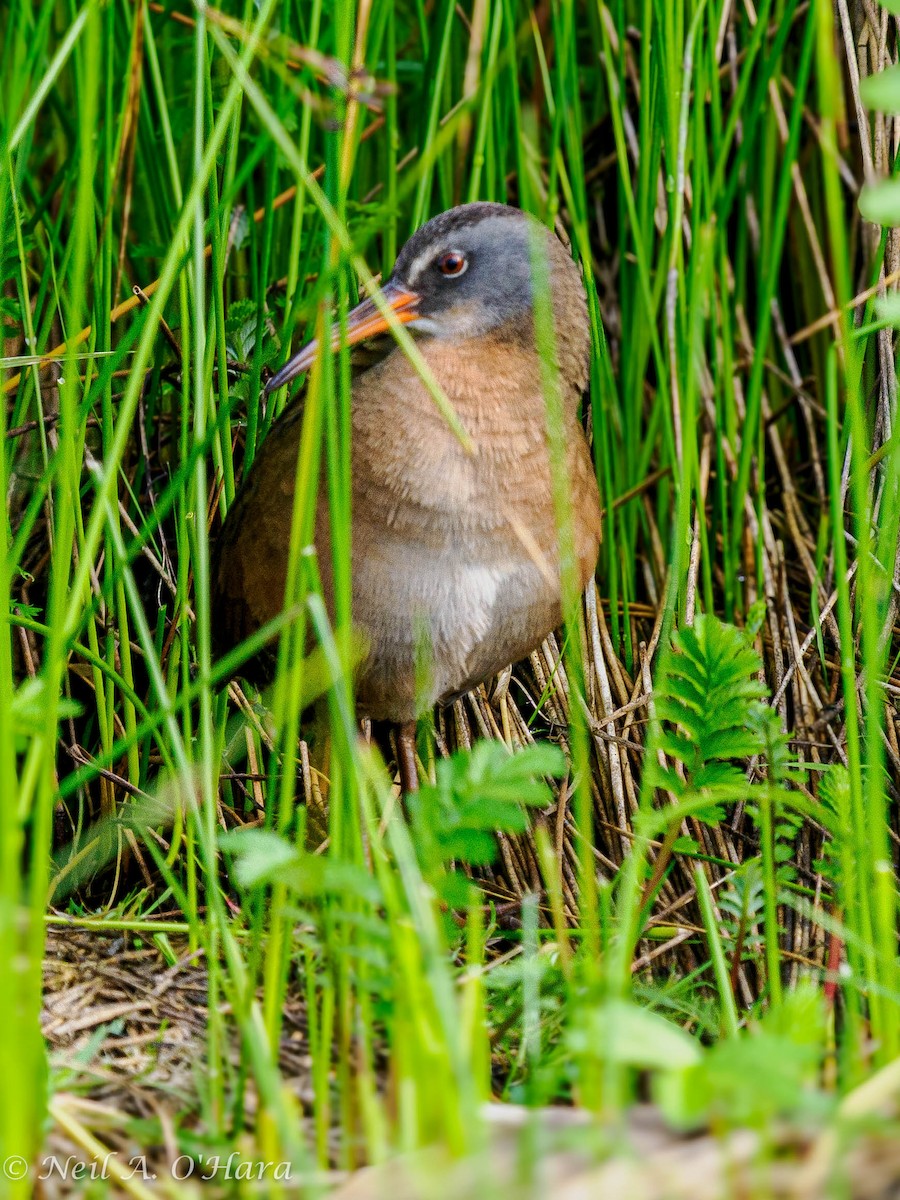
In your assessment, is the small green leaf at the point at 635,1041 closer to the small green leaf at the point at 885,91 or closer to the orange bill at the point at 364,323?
the small green leaf at the point at 885,91

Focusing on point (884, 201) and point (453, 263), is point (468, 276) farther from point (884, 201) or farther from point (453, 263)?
point (884, 201)

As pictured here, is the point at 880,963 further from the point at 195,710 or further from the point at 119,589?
the point at 195,710

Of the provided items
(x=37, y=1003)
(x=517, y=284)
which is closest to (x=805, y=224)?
(x=517, y=284)

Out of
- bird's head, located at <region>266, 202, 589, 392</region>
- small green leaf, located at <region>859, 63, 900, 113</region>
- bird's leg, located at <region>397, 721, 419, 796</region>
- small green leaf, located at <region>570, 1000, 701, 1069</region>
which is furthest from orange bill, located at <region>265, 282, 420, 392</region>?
small green leaf, located at <region>570, 1000, 701, 1069</region>

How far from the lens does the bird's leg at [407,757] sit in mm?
2980

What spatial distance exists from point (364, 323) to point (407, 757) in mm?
998

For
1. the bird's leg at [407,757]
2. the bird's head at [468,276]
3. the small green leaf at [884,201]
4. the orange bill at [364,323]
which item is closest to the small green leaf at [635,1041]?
the small green leaf at [884,201]

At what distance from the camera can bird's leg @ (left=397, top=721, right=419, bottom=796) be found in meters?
2.98

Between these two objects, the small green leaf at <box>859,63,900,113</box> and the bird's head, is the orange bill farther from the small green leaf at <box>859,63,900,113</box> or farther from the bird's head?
the small green leaf at <box>859,63,900,113</box>

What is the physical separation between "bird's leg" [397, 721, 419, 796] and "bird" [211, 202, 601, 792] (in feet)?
0.78

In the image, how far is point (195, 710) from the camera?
114 inches

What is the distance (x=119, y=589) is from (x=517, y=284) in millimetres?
959

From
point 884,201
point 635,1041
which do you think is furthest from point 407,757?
point 884,201

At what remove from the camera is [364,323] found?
2494 mm
